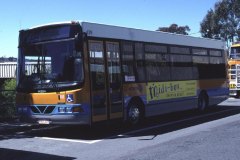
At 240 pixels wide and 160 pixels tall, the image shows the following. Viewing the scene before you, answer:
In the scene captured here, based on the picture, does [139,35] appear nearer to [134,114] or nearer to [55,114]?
[134,114]

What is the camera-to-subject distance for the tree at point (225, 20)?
171ft

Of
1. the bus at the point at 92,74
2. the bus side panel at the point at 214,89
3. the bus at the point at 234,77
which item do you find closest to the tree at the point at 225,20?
the bus at the point at 234,77

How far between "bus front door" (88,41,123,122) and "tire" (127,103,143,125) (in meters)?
0.60

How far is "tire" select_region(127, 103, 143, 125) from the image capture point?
13664 mm

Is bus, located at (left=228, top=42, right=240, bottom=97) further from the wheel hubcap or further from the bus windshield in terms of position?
the bus windshield

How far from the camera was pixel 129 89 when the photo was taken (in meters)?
13.5

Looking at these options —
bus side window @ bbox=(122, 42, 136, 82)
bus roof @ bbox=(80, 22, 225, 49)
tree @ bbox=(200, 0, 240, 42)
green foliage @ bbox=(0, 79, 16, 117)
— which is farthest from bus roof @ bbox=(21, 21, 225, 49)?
tree @ bbox=(200, 0, 240, 42)

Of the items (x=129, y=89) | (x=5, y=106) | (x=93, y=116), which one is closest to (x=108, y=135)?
(x=93, y=116)

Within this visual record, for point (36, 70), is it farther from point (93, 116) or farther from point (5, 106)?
point (5, 106)

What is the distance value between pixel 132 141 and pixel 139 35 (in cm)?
425

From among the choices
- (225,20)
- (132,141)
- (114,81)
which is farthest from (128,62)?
(225,20)

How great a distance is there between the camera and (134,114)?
1384cm

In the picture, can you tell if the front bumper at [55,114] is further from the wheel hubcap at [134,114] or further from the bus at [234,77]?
the bus at [234,77]

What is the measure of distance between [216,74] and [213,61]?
1.80 ft
